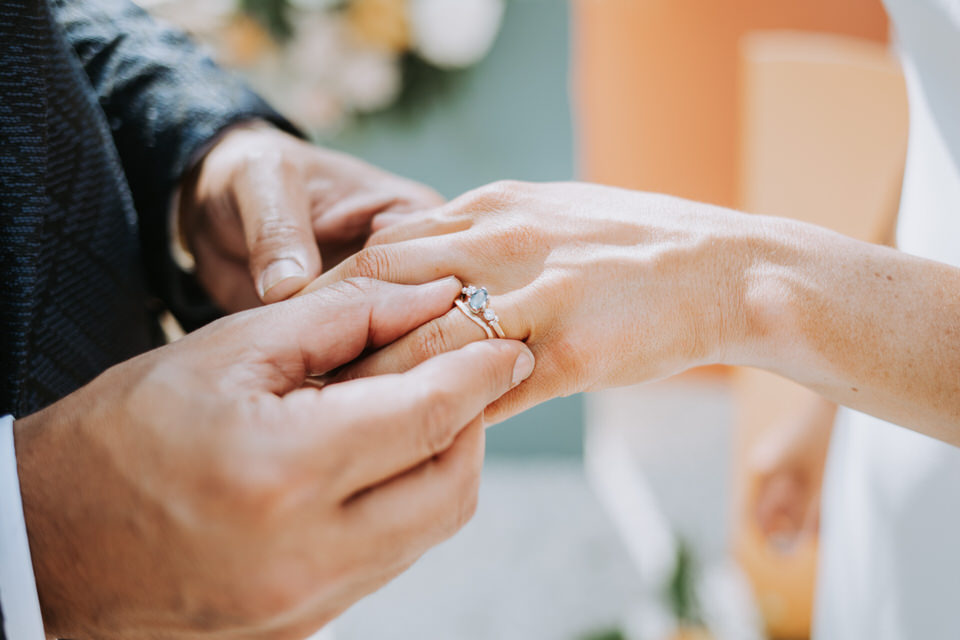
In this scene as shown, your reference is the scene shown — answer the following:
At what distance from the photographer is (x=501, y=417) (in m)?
0.75

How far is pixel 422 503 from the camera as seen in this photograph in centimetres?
54

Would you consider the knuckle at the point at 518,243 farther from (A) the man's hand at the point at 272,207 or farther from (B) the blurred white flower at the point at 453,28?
(B) the blurred white flower at the point at 453,28

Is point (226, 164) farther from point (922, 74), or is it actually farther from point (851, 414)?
point (851, 414)

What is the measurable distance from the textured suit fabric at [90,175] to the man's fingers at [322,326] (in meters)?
0.23

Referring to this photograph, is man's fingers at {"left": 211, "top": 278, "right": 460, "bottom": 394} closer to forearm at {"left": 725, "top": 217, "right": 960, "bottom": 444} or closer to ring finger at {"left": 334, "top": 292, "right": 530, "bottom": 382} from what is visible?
ring finger at {"left": 334, "top": 292, "right": 530, "bottom": 382}

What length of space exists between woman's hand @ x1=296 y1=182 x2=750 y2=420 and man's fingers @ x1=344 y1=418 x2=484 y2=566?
0.46 ft

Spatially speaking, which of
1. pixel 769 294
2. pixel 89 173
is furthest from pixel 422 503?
pixel 89 173

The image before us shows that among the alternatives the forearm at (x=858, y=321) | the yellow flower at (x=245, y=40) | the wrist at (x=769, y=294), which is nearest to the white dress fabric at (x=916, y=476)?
the forearm at (x=858, y=321)

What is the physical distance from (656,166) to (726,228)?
2.49m

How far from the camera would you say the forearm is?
65 centimetres

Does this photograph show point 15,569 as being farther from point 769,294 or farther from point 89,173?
point 769,294

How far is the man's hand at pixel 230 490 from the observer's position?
1.59ft

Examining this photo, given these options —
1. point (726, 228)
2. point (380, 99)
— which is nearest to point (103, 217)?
point (726, 228)

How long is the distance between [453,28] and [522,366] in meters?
2.21
